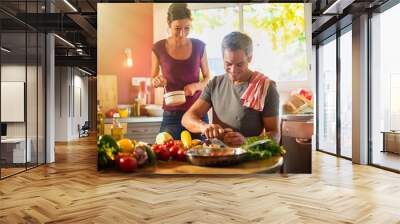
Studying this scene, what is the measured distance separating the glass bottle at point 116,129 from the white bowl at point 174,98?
0.78 metres

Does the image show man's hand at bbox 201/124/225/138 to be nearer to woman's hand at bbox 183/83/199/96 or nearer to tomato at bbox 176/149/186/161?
tomato at bbox 176/149/186/161

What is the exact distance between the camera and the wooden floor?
11.9 ft

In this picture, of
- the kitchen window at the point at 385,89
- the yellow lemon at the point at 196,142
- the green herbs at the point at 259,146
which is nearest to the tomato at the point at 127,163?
the yellow lemon at the point at 196,142

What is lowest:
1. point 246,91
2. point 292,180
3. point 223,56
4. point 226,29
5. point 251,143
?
point 292,180

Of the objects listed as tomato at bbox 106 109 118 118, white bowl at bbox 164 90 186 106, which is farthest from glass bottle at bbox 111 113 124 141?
white bowl at bbox 164 90 186 106

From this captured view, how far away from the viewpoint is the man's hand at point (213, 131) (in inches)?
227

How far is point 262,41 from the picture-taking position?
5875 mm

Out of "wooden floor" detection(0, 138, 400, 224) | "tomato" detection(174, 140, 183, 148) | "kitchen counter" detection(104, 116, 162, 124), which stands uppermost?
"kitchen counter" detection(104, 116, 162, 124)

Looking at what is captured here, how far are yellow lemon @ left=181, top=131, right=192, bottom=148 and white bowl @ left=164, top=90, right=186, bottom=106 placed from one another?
1.49 ft

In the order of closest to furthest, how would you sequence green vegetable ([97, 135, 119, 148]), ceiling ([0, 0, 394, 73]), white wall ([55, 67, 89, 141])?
green vegetable ([97, 135, 119, 148])
ceiling ([0, 0, 394, 73])
white wall ([55, 67, 89, 141])

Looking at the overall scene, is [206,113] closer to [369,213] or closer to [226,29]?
[226,29]

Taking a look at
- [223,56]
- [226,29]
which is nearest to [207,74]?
[223,56]

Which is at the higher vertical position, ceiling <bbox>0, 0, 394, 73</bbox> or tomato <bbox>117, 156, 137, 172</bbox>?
ceiling <bbox>0, 0, 394, 73</bbox>

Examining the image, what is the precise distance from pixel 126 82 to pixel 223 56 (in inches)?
59.0
